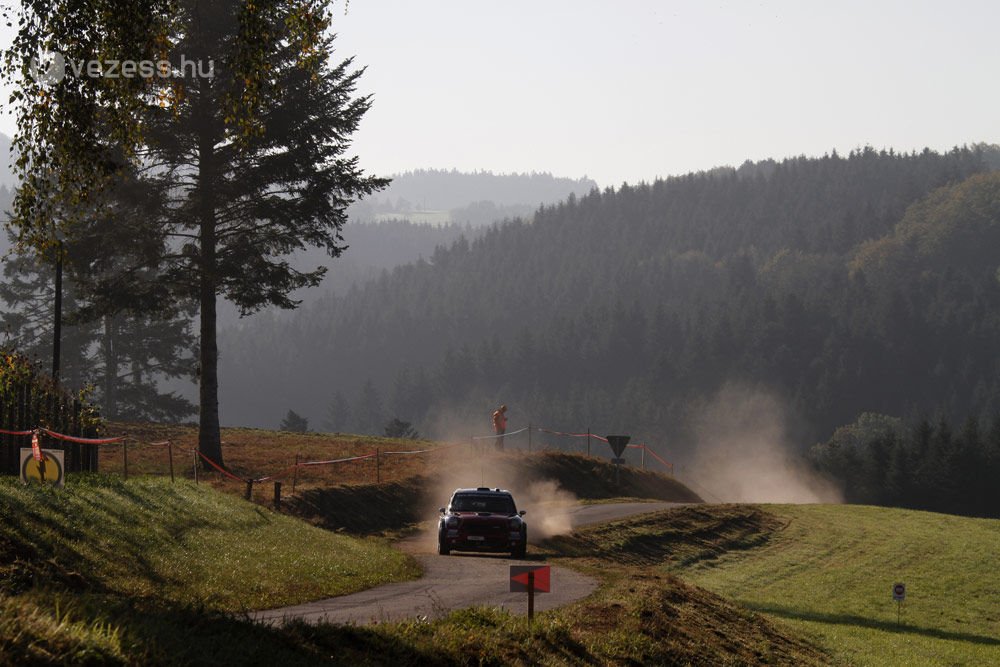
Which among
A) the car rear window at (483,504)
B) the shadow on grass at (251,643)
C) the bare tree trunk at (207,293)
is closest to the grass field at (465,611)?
the shadow on grass at (251,643)

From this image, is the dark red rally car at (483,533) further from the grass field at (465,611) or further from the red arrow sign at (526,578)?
the red arrow sign at (526,578)

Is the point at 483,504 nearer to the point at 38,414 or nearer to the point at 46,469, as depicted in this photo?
the point at 38,414

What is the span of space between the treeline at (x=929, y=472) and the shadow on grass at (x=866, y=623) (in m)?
72.9

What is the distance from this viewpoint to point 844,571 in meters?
34.9

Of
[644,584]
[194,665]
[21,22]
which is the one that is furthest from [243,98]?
[644,584]

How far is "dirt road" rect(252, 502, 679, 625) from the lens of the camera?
1603 cm

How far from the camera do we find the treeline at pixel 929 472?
320ft

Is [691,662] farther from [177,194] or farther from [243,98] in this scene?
[177,194]

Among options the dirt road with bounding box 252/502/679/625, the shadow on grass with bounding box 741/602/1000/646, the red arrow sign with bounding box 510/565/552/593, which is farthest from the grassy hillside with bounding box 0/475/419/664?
the shadow on grass with bounding box 741/602/1000/646

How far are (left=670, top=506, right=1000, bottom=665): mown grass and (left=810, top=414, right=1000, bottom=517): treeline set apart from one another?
53.3 meters

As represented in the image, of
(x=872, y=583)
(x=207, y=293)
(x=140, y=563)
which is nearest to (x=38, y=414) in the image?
(x=140, y=563)

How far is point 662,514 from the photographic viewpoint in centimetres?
3856

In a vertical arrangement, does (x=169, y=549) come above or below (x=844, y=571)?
above

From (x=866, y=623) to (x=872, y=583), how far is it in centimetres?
574
